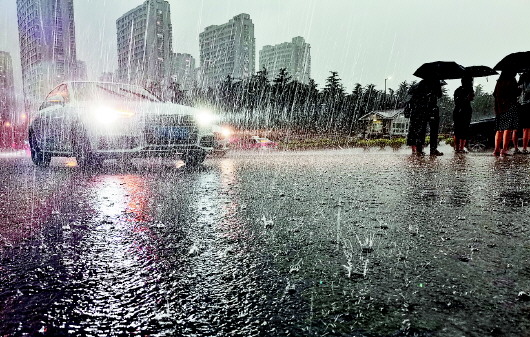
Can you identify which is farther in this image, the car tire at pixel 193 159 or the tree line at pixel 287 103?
the tree line at pixel 287 103

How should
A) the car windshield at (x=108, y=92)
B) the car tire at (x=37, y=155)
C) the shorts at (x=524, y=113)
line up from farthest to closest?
the shorts at (x=524, y=113) → the car tire at (x=37, y=155) → the car windshield at (x=108, y=92)

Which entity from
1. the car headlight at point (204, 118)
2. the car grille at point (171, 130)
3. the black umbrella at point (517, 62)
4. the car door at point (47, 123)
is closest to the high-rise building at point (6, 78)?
the car door at point (47, 123)

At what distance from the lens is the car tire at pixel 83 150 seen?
6168 millimetres

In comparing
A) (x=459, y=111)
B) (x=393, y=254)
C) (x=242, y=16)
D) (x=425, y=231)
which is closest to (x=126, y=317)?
(x=393, y=254)

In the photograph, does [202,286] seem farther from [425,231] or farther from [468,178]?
[468,178]

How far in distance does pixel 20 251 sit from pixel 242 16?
324 ft

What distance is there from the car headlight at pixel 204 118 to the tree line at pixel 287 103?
42792 mm

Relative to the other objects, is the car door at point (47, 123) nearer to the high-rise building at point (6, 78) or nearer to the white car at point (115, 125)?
the white car at point (115, 125)

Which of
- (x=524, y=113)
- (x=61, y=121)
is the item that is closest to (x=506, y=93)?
(x=524, y=113)

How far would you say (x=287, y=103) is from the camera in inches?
2135

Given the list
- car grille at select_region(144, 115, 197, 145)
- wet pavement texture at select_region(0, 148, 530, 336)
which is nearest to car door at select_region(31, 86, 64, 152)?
car grille at select_region(144, 115, 197, 145)

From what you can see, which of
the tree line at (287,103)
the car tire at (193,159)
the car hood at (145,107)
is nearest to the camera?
the car hood at (145,107)

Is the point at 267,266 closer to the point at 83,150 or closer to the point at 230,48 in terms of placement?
the point at 83,150

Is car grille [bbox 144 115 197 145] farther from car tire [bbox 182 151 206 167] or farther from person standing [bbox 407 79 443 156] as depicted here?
person standing [bbox 407 79 443 156]
